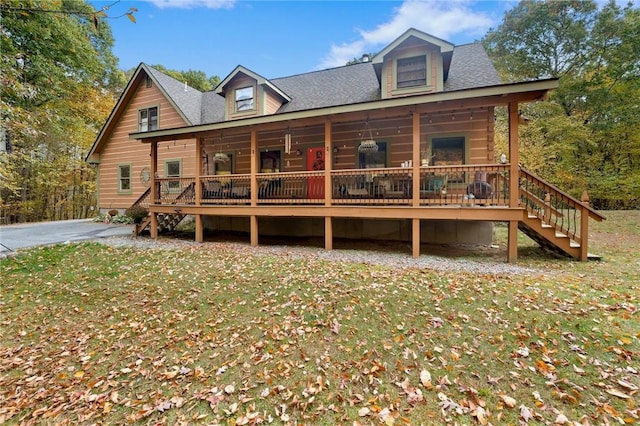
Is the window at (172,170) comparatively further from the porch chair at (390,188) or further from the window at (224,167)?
the porch chair at (390,188)

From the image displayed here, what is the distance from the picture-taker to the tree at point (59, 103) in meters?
14.5

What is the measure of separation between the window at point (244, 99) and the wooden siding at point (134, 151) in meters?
3.21

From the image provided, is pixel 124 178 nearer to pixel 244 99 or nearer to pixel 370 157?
pixel 244 99

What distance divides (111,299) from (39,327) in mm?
967

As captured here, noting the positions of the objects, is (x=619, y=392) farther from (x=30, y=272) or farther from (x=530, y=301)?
(x=30, y=272)

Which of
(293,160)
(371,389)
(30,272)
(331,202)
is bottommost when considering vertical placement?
(371,389)

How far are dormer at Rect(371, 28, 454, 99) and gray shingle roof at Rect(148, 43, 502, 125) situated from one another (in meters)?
0.60

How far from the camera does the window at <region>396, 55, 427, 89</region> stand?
9383mm

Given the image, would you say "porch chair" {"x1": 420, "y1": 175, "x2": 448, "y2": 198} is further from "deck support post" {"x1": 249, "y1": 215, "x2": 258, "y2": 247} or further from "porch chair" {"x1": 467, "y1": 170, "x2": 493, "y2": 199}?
"deck support post" {"x1": 249, "y1": 215, "x2": 258, "y2": 247}

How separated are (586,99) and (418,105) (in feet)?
56.6

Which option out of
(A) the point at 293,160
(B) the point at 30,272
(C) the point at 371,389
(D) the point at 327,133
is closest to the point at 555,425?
(C) the point at 371,389

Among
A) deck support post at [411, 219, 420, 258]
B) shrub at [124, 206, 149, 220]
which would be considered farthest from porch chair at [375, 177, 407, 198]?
shrub at [124, 206, 149, 220]

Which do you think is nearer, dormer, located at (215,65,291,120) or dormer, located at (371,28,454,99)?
dormer, located at (371,28,454,99)

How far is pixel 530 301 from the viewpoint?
4.36 meters
